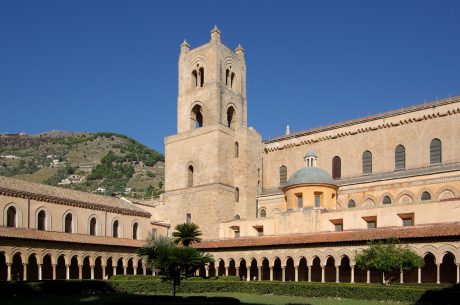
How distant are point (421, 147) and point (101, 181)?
93.2 m

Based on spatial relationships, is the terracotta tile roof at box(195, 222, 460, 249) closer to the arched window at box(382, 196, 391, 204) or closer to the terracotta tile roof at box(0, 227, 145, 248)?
the terracotta tile roof at box(0, 227, 145, 248)

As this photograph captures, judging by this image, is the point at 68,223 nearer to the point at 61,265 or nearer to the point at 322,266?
the point at 61,265

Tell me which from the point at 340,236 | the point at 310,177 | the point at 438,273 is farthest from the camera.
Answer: the point at 310,177

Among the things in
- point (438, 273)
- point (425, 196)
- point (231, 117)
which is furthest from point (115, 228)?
point (438, 273)

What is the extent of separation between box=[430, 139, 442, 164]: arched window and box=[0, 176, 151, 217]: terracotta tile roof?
25.7 metres

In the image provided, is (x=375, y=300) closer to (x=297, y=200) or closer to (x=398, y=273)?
(x=398, y=273)

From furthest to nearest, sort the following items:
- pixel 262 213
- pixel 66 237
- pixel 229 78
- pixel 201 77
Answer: pixel 201 77 → pixel 229 78 → pixel 262 213 → pixel 66 237

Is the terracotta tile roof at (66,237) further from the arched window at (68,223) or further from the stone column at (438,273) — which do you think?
the stone column at (438,273)

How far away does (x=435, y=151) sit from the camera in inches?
1751

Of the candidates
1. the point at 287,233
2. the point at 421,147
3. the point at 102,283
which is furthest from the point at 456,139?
the point at 102,283

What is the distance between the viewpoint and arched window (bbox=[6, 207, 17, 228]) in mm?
40594

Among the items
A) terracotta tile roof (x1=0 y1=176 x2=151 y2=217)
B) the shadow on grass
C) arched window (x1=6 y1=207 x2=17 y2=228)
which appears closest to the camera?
the shadow on grass

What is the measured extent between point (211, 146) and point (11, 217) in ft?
60.3

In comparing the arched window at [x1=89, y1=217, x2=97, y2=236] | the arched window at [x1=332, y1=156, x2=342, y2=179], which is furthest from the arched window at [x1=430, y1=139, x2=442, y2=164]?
the arched window at [x1=89, y1=217, x2=97, y2=236]
